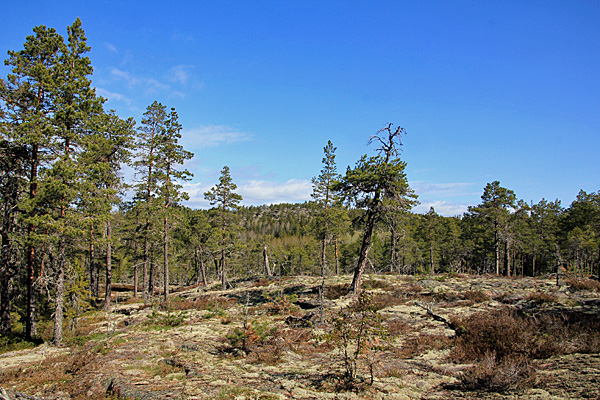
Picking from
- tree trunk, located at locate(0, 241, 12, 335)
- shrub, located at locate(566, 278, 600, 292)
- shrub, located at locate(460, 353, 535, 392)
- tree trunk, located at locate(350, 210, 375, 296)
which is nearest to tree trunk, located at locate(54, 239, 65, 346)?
tree trunk, located at locate(0, 241, 12, 335)

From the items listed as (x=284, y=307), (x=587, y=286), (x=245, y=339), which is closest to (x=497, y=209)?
(x=587, y=286)

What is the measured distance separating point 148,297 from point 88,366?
78.1ft

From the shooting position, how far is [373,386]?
7750 mm

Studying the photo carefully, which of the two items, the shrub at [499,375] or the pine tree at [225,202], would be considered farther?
the pine tree at [225,202]

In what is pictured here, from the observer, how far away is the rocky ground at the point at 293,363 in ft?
23.9

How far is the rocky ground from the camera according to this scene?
7297 millimetres

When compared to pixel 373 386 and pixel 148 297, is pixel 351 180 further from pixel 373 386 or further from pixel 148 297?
pixel 148 297

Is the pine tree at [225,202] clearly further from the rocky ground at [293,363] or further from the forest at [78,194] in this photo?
the rocky ground at [293,363]

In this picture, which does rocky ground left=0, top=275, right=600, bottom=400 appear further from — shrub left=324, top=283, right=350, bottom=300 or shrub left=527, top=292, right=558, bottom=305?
shrub left=324, top=283, right=350, bottom=300

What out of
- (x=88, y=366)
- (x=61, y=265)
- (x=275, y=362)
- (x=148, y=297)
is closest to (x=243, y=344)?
(x=275, y=362)

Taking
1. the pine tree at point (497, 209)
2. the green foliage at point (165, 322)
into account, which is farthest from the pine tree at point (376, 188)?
the pine tree at point (497, 209)

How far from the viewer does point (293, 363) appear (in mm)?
10297

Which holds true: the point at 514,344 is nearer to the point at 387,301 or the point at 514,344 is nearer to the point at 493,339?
the point at 493,339

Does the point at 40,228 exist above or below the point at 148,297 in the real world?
above
